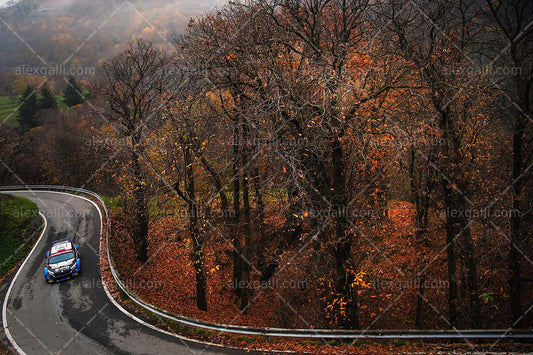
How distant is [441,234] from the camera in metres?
17.0

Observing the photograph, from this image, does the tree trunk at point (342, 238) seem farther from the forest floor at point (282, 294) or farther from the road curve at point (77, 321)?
the road curve at point (77, 321)

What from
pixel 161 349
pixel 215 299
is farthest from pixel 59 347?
pixel 215 299

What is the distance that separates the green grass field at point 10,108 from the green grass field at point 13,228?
44968mm

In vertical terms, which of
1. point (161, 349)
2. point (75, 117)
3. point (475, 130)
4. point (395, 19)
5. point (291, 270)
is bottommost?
point (161, 349)

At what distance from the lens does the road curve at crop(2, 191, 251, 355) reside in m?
11.0

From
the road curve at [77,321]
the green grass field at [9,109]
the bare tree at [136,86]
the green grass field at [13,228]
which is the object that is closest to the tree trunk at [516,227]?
the road curve at [77,321]

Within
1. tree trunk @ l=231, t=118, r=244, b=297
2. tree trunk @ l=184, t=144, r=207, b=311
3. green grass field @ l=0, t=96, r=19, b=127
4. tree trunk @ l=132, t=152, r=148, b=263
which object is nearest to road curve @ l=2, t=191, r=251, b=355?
tree trunk @ l=132, t=152, r=148, b=263

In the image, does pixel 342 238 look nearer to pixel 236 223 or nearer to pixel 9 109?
pixel 236 223

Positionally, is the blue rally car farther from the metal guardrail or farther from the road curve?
the metal guardrail

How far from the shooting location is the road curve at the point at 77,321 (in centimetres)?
1098

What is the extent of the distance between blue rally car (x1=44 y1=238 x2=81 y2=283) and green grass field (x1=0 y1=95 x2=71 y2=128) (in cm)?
5641

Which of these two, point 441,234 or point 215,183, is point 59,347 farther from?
point 441,234

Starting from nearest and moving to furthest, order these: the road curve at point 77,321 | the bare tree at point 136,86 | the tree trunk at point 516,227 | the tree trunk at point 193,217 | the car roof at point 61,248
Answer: the tree trunk at point 516,227
the road curve at point 77,321
the tree trunk at point 193,217
the car roof at point 61,248
the bare tree at point 136,86

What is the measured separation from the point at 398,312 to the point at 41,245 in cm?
2335
